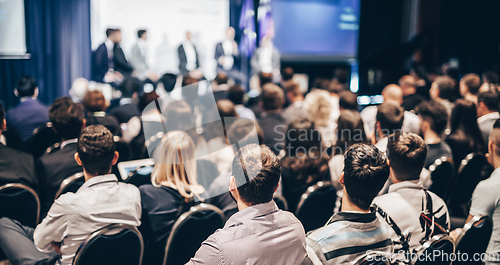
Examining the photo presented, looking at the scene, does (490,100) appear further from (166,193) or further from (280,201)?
(166,193)

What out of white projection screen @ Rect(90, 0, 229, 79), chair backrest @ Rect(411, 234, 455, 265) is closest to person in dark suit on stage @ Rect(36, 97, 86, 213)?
chair backrest @ Rect(411, 234, 455, 265)

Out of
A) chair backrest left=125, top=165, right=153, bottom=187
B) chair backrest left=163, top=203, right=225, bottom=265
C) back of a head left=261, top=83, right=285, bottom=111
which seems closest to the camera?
chair backrest left=163, top=203, right=225, bottom=265

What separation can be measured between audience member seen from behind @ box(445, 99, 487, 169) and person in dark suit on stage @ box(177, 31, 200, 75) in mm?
5721

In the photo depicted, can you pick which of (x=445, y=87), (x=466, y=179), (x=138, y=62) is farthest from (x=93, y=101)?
(x=445, y=87)

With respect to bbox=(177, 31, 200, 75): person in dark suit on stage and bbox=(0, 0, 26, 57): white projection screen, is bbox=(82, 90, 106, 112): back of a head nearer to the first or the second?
bbox=(0, 0, 26, 57): white projection screen

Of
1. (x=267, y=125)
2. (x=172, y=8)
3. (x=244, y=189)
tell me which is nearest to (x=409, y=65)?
(x=172, y=8)

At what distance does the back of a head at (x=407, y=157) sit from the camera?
1801mm

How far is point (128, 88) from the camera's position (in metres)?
6.12

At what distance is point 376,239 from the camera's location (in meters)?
1.35

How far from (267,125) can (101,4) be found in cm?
499

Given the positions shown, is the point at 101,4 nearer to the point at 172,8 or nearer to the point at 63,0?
the point at 63,0

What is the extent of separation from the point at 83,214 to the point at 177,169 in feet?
1.77

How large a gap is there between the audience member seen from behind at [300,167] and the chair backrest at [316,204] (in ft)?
0.53

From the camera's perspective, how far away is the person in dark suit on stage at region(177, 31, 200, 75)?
25.3 ft
